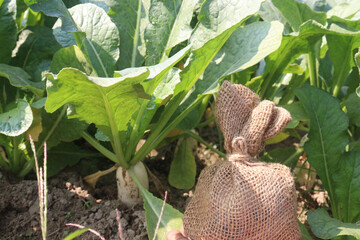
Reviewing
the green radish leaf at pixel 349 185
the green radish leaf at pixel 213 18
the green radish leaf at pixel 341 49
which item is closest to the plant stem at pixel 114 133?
the green radish leaf at pixel 213 18

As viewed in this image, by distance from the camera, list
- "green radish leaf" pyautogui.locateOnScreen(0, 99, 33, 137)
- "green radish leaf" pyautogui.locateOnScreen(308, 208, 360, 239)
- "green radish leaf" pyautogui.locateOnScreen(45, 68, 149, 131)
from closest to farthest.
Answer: "green radish leaf" pyautogui.locateOnScreen(45, 68, 149, 131)
"green radish leaf" pyautogui.locateOnScreen(308, 208, 360, 239)
"green radish leaf" pyautogui.locateOnScreen(0, 99, 33, 137)

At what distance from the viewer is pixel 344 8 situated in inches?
58.9

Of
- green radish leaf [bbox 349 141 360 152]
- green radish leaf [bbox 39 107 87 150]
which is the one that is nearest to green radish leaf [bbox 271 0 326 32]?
green radish leaf [bbox 349 141 360 152]

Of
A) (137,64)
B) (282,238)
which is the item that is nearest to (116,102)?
(137,64)

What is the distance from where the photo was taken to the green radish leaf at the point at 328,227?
105cm

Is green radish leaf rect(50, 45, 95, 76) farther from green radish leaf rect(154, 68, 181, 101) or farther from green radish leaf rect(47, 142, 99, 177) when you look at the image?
green radish leaf rect(47, 142, 99, 177)

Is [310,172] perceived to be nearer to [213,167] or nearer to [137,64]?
[213,167]

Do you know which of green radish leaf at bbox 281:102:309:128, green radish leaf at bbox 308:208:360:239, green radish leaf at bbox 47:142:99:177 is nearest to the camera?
green radish leaf at bbox 308:208:360:239

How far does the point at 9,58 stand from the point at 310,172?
1.20m

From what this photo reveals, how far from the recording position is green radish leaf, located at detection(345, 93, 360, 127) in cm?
138

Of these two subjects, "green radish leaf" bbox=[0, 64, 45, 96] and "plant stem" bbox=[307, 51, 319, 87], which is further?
"plant stem" bbox=[307, 51, 319, 87]

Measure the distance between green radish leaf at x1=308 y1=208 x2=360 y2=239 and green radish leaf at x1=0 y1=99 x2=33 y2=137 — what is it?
0.83m

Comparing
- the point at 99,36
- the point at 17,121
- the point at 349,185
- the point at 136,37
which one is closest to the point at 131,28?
the point at 136,37

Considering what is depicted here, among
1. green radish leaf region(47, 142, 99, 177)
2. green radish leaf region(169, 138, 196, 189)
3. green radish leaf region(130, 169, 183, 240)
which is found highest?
green radish leaf region(130, 169, 183, 240)
